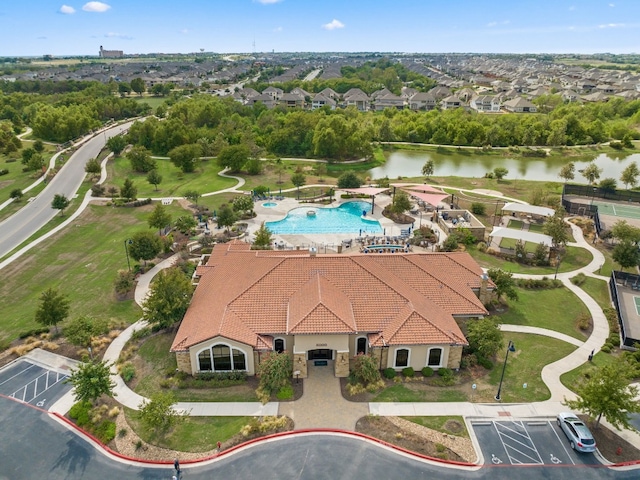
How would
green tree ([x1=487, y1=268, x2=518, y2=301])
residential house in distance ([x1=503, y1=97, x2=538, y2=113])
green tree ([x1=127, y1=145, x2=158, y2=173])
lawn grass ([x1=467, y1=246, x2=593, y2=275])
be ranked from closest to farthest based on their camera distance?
green tree ([x1=487, y1=268, x2=518, y2=301]) → lawn grass ([x1=467, y1=246, x2=593, y2=275]) → green tree ([x1=127, y1=145, x2=158, y2=173]) → residential house in distance ([x1=503, y1=97, x2=538, y2=113])

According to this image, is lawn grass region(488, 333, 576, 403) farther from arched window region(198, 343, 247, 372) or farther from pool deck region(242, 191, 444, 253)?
pool deck region(242, 191, 444, 253)

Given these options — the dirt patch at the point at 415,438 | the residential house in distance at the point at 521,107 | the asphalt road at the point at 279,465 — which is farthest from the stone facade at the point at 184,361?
the residential house in distance at the point at 521,107

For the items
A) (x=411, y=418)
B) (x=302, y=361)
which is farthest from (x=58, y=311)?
(x=411, y=418)

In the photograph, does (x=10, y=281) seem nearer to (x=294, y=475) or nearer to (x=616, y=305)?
(x=294, y=475)

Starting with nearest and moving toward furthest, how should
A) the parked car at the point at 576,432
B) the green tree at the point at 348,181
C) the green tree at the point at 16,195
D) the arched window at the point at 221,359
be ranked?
the parked car at the point at 576,432
the arched window at the point at 221,359
the green tree at the point at 16,195
the green tree at the point at 348,181

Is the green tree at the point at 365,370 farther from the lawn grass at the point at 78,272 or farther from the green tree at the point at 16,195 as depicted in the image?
the green tree at the point at 16,195

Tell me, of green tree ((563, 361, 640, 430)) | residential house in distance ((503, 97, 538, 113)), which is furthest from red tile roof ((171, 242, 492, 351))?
residential house in distance ((503, 97, 538, 113))
